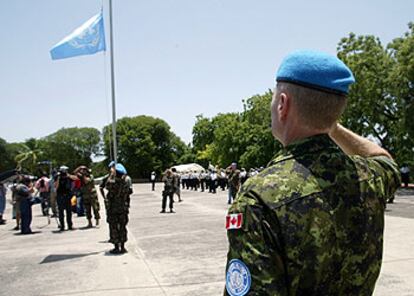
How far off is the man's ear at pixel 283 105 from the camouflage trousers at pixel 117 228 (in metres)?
7.84

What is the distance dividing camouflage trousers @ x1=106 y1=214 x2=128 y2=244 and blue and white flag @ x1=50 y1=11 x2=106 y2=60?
5.97 metres

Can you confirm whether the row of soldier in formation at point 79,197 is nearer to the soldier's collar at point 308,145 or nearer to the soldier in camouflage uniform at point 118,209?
the soldier in camouflage uniform at point 118,209

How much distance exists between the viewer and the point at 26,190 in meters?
13.1

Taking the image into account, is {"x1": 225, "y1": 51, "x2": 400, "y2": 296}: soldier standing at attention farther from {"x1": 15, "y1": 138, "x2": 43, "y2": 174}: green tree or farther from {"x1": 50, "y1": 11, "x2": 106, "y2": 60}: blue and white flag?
{"x1": 15, "y1": 138, "x2": 43, "y2": 174}: green tree

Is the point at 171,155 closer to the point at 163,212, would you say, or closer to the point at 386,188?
the point at 163,212

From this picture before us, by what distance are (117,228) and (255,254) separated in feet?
26.3

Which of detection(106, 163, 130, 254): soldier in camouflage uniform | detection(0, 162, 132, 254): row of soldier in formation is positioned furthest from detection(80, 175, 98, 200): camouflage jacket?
detection(106, 163, 130, 254): soldier in camouflage uniform

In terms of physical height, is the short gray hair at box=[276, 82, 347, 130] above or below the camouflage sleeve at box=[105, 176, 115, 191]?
above

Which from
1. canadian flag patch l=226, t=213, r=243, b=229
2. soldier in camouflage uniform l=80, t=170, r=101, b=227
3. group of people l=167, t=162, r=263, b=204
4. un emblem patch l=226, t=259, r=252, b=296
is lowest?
group of people l=167, t=162, r=263, b=204

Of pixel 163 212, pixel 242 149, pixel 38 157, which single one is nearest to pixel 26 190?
pixel 163 212

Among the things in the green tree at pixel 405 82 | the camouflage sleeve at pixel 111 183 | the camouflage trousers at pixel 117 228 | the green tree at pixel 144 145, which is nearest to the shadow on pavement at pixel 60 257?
the camouflage trousers at pixel 117 228

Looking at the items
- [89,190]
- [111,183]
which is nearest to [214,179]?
[89,190]

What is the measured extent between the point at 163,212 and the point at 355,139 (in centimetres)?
1569

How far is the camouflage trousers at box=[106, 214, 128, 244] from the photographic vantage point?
8.91 m
